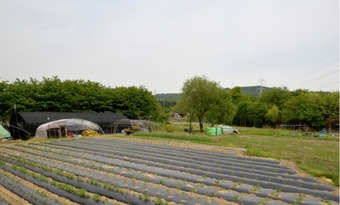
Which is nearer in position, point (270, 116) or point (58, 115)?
point (58, 115)

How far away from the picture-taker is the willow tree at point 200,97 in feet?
107

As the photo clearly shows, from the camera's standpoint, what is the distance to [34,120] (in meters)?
21.3

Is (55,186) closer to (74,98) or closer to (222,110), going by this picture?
(74,98)

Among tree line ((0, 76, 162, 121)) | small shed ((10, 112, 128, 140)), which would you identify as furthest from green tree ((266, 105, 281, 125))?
→ small shed ((10, 112, 128, 140))

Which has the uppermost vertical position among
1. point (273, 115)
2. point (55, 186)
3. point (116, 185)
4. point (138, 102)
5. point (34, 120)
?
point (138, 102)

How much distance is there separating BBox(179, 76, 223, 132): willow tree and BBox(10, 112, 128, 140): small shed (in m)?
10.7

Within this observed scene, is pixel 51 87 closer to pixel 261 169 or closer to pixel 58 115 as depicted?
pixel 58 115

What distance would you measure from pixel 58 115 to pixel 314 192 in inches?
823

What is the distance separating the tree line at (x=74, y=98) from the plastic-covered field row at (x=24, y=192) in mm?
15764

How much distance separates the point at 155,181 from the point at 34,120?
1673 cm

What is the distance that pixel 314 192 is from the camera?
6.64 m

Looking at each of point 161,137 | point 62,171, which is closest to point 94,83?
point 161,137

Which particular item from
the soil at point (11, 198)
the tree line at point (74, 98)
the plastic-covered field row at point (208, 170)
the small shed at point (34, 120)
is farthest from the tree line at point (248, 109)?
the soil at point (11, 198)

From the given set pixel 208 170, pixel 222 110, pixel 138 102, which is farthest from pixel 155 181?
pixel 222 110
